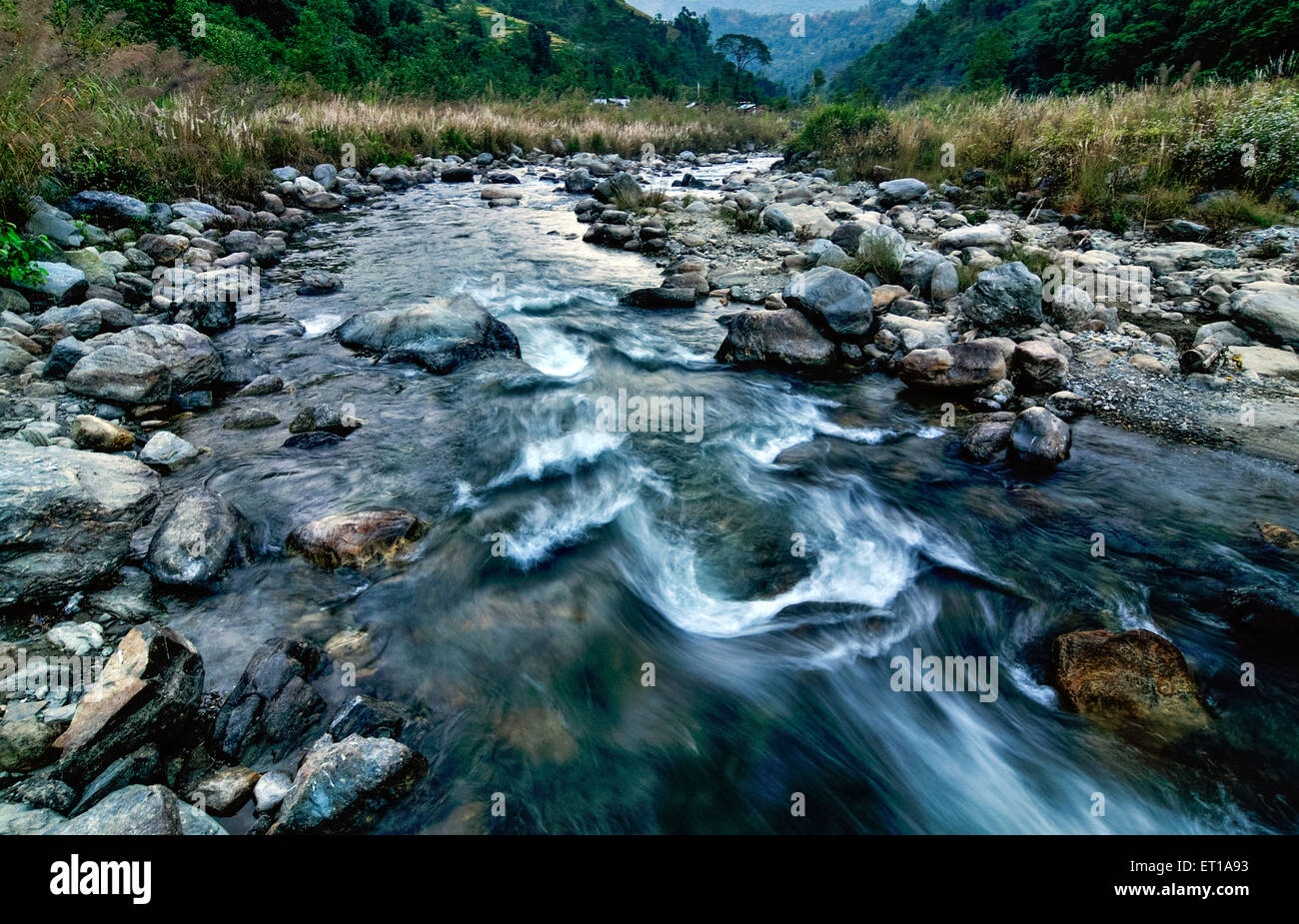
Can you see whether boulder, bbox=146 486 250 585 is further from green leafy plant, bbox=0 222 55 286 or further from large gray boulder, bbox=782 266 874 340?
large gray boulder, bbox=782 266 874 340

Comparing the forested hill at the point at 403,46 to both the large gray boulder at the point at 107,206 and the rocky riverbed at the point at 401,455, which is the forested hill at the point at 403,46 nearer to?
the large gray boulder at the point at 107,206

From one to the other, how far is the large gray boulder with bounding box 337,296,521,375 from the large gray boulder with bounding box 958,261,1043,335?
17.9 ft

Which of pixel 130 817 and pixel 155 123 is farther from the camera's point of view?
pixel 155 123

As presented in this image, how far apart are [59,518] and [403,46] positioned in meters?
49.3

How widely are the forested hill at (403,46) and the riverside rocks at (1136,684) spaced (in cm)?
2204

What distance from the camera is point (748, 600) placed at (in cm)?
393

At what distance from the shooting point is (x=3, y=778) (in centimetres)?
212

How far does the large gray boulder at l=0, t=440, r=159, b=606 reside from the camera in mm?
2914

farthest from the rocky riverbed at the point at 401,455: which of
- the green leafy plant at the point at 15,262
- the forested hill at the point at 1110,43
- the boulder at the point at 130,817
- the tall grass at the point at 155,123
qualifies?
the forested hill at the point at 1110,43

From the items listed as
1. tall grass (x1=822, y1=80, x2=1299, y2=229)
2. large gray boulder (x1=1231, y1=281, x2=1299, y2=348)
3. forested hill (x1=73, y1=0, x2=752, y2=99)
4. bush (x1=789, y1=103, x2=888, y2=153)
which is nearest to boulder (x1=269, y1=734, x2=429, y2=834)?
large gray boulder (x1=1231, y1=281, x2=1299, y2=348)

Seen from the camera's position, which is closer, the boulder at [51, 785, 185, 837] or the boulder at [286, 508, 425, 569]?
the boulder at [51, 785, 185, 837]

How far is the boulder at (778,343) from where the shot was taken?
6746mm

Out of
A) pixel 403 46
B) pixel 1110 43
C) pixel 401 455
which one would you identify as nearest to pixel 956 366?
pixel 401 455

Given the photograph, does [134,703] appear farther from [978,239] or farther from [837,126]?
[837,126]
